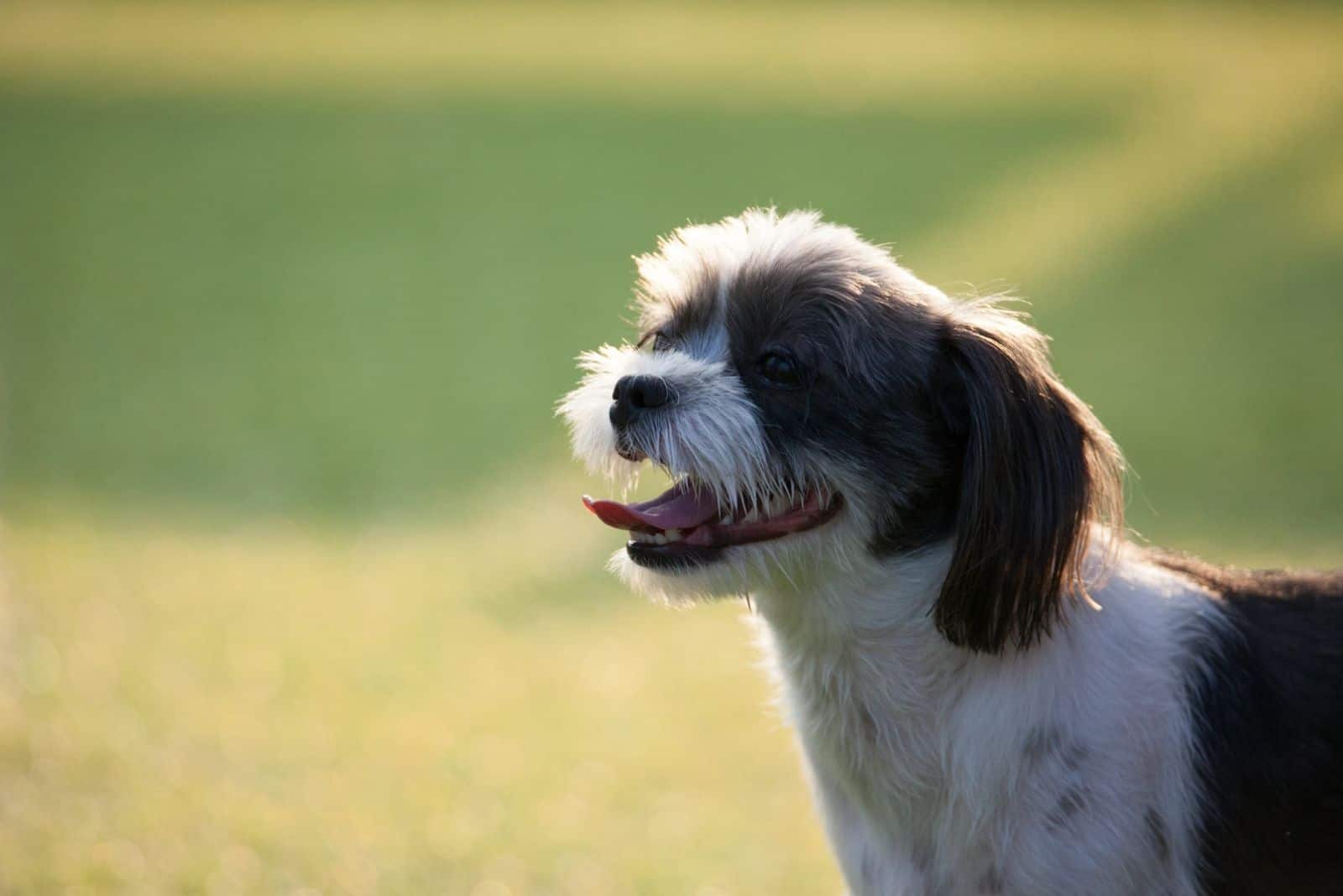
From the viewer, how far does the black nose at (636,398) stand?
2686 millimetres

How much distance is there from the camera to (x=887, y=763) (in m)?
2.71

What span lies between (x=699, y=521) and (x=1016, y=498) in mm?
640

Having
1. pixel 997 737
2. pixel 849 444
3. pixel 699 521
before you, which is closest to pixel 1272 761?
pixel 997 737

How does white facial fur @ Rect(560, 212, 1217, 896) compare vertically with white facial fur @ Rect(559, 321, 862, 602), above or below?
below

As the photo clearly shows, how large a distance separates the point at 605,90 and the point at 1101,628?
11.3m

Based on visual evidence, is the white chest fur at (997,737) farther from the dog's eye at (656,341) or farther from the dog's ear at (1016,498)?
the dog's eye at (656,341)

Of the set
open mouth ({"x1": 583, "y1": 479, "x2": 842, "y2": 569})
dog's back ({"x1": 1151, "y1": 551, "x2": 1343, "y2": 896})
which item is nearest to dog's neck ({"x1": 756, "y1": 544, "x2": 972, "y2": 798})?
open mouth ({"x1": 583, "y1": 479, "x2": 842, "y2": 569})

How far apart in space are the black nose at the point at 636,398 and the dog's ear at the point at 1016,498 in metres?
0.59

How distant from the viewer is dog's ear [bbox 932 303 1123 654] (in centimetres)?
252

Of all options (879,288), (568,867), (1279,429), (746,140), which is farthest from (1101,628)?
(746,140)

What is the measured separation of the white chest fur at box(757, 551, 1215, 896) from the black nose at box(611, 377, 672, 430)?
462 mm

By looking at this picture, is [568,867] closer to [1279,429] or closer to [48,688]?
[48,688]

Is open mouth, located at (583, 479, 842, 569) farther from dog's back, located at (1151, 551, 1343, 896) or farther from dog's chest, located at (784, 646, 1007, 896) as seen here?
dog's back, located at (1151, 551, 1343, 896)

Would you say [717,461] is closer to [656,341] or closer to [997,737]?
[656,341]
